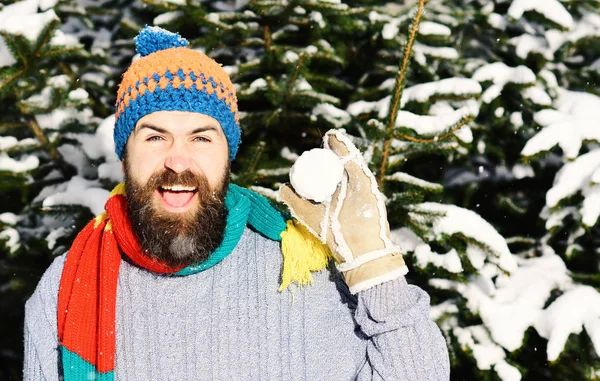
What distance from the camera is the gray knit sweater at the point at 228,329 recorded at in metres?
1.79

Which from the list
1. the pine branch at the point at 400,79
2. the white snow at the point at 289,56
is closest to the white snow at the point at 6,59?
the white snow at the point at 289,56

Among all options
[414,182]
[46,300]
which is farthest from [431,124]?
[46,300]

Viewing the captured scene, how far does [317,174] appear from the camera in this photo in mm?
1601

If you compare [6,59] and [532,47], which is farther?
[532,47]

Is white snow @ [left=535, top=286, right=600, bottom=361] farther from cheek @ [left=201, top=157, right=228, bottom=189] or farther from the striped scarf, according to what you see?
cheek @ [left=201, top=157, right=228, bottom=189]

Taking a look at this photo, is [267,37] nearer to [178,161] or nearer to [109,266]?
[178,161]

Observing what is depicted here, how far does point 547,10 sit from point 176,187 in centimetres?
228

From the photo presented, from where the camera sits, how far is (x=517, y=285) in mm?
2734

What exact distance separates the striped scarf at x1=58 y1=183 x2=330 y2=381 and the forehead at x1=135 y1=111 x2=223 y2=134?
345 mm

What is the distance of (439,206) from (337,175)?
1042 millimetres

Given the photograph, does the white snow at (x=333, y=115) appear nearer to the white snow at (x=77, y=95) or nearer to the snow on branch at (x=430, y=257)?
the snow on branch at (x=430, y=257)

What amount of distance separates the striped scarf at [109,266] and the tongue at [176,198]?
177mm

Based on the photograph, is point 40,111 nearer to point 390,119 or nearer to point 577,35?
point 390,119

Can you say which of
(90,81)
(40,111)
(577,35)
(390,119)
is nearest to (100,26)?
(90,81)
